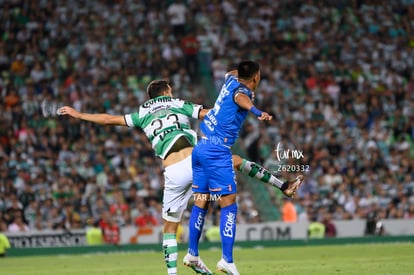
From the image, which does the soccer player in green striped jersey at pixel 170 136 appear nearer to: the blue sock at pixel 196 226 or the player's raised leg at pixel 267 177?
the blue sock at pixel 196 226

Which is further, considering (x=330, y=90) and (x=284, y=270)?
(x=330, y=90)

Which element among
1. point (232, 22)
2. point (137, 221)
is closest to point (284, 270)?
point (137, 221)

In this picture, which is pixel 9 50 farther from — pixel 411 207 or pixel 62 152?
pixel 411 207

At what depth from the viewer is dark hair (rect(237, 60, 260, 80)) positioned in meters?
14.0

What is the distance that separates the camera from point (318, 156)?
32.2 metres

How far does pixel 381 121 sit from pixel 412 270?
19.7 m

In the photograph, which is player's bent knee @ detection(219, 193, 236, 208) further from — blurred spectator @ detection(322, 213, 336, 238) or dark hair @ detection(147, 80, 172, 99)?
blurred spectator @ detection(322, 213, 336, 238)

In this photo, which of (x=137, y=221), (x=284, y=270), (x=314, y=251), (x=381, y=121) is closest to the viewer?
(x=284, y=270)

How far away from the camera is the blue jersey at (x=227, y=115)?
1397cm

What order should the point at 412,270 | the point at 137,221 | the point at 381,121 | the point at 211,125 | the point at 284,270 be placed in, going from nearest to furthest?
the point at 211,125 → the point at 412,270 → the point at 284,270 → the point at 137,221 → the point at 381,121

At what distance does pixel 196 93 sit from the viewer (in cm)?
3438

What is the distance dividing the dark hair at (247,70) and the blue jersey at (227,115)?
0.13 metres

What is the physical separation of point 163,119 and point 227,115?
0.95 m

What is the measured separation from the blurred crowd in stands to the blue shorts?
13826mm
